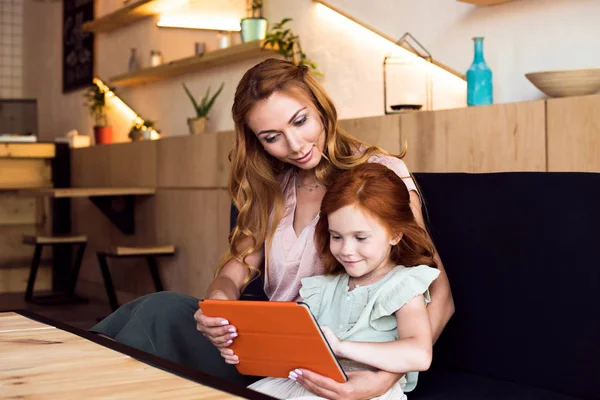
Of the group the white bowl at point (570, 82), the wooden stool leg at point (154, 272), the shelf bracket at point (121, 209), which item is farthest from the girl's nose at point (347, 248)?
the shelf bracket at point (121, 209)

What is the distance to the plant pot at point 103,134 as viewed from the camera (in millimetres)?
6660

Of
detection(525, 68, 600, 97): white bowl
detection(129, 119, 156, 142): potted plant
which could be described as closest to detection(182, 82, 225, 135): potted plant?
detection(129, 119, 156, 142): potted plant

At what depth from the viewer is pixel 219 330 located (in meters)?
1.75

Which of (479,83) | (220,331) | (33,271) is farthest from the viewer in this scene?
(33,271)

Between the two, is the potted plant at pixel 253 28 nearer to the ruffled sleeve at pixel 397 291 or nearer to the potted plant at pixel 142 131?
the potted plant at pixel 142 131

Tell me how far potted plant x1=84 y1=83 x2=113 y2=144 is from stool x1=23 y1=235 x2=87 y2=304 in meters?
0.99

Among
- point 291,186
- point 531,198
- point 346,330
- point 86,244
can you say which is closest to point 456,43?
point 291,186

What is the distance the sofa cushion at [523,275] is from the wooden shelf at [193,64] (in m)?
2.87

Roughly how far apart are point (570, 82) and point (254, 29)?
7.90 ft

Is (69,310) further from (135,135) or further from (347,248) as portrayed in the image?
(347,248)

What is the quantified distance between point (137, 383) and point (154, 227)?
14.1ft

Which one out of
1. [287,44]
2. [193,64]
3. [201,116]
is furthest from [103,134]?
[287,44]

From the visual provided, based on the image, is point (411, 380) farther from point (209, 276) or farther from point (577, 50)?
point (209, 276)

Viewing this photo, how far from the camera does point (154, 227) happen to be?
547 centimetres
